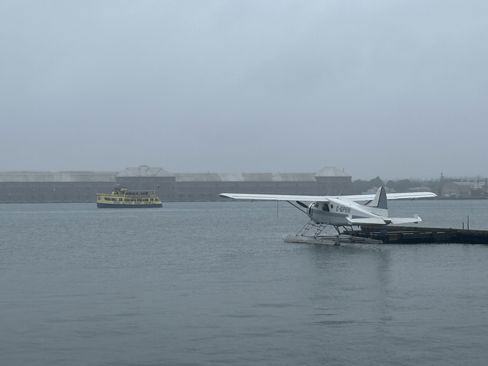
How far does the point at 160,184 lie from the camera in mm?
181125

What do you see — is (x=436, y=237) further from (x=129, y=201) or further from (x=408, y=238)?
(x=129, y=201)

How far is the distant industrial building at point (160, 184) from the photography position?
179 metres

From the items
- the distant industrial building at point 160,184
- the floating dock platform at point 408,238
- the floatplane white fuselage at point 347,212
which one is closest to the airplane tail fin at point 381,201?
the floatplane white fuselage at point 347,212

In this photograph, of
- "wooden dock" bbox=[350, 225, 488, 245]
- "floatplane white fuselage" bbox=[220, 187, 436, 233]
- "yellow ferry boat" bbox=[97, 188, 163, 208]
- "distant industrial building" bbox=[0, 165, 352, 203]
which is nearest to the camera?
"floatplane white fuselage" bbox=[220, 187, 436, 233]

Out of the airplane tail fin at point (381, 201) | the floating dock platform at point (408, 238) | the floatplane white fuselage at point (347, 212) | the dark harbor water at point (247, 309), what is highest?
the airplane tail fin at point (381, 201)

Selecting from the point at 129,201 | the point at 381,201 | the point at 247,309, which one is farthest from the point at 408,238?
the point at 129,201

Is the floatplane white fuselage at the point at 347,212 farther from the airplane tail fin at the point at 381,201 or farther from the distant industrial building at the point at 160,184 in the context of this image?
the distant industrial building at the point at 160,184

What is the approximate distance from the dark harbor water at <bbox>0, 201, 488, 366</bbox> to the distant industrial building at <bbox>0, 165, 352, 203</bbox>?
469 ft

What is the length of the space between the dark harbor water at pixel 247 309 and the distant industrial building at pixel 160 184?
143 meters

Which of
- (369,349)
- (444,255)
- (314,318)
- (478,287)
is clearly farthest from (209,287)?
(444,255)

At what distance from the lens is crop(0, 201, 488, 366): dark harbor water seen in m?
16.5

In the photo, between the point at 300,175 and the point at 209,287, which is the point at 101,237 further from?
the point at 300,175

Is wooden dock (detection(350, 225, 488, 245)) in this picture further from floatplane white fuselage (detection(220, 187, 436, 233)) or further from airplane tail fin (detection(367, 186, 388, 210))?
airplane tail fin (detection(367, 186, 388, 210))

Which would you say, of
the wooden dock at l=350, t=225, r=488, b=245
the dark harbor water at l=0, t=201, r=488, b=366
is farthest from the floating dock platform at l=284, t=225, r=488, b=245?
the dark harbor water at l=0, t=201, r=488, b=366
